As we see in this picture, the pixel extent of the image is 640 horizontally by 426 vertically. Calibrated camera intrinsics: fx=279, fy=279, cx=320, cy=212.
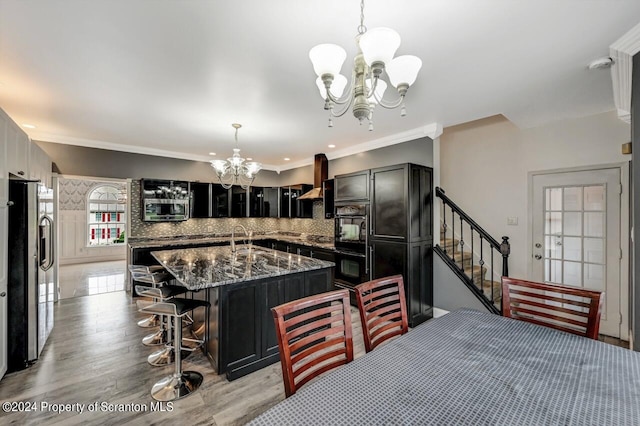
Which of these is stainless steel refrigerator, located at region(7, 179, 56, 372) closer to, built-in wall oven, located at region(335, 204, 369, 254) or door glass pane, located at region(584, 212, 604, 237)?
built-in wall oven, located at region(335, 204, 369, 254)

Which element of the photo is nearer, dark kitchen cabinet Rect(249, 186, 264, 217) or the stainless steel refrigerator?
the stainless steel refrigerator

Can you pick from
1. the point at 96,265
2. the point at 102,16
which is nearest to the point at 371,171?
the point at 102,16

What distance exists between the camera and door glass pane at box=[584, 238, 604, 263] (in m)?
3.39

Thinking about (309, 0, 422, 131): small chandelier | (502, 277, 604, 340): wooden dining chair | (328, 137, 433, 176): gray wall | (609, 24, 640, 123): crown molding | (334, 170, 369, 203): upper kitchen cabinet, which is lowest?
(502, 277, 604, 340): wooden dining chair

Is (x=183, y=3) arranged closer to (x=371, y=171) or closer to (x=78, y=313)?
(x=371, y=171)

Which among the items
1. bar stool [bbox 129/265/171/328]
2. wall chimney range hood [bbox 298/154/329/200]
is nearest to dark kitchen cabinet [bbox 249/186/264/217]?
wall chimney range hood [bbox 298/154/329/200]

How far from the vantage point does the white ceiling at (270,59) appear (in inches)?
67.6

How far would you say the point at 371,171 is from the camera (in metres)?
4.10

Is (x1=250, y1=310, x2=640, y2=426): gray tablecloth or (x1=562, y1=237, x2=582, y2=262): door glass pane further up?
(x1=562, y1=237, x2=582, y2=262): door glass pane

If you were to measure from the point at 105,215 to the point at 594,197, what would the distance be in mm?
11110

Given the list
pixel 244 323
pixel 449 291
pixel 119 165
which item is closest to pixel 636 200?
pixel 449 291

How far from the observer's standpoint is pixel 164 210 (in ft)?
17.8

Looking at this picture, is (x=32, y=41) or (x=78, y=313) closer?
(x=32, y=41)

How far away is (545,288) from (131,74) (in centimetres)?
365
